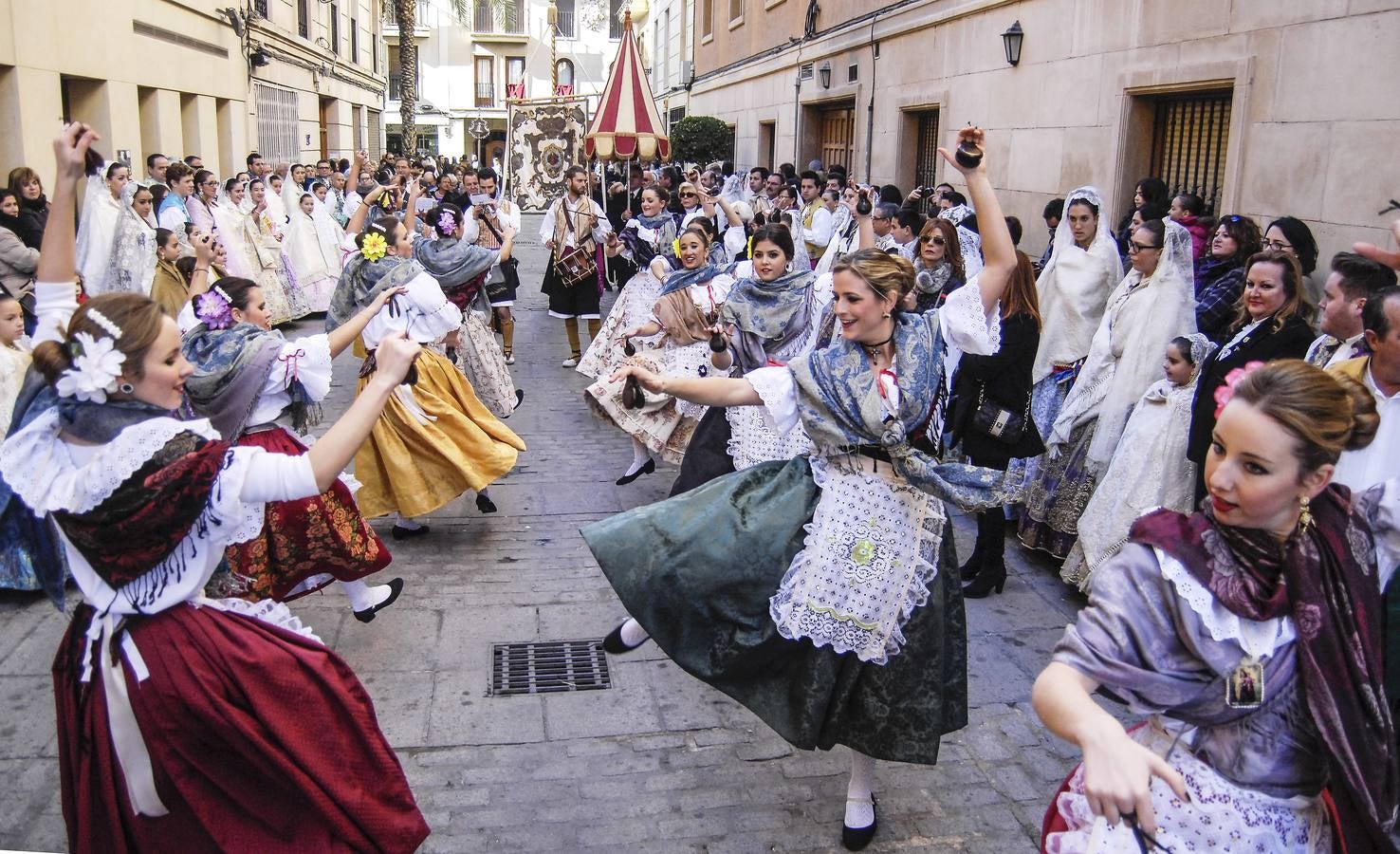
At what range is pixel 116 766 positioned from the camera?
104 inches

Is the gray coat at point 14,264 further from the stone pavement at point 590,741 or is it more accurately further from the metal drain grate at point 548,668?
the metal drain grate at point 548,668

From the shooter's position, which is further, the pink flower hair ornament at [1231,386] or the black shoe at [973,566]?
the black shoe at [973,566]

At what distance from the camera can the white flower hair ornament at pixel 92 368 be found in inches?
97.6

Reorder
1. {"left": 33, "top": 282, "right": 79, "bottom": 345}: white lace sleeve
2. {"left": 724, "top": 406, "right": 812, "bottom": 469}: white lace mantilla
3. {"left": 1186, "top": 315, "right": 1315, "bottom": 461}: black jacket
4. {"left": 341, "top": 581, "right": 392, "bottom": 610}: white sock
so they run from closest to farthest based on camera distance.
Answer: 1. {"left": 33, "top": 282, "right": 79, "bottom": 345}: white lace sleeve
2. {"left": 1186, "top": 315, "right": 1315, "bottom": 461}: black jacket
3. {"left": 341, "top": 581, "right": 392, "bottom": 610}: white sock
4. {"left": 724, "top": 406, "right": 812, "bottom": 469}: white lace mantilla

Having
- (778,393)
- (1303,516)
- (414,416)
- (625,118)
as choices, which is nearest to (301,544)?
(414,416)

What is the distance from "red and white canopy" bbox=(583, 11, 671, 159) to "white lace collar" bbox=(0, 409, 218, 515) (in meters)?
13.6

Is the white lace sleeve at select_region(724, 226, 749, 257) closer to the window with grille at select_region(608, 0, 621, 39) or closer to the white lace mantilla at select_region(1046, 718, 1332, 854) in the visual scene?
the white lace mantilla at select_region(1046, 718, 1332, 854)

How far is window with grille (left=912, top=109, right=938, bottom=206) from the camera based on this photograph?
14750 mm

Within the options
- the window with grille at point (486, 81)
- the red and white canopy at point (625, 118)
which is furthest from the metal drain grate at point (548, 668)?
the window with grille at point (486, 81)

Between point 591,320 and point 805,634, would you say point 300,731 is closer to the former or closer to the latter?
point 805,634

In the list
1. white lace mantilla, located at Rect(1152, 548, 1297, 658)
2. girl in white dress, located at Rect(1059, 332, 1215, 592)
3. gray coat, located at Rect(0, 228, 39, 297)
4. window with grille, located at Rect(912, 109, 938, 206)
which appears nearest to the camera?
white lace mantilla, located at Rect(1152, 548, 1297, 658)

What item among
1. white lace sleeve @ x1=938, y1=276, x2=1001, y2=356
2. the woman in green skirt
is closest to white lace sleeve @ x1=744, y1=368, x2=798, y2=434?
the woman in green skirt

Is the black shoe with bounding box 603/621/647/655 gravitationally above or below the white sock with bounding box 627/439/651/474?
above

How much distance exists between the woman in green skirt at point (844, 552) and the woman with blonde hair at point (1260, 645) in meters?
1.28
